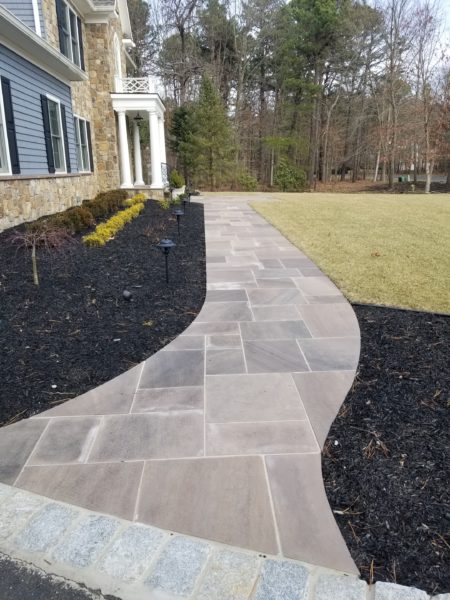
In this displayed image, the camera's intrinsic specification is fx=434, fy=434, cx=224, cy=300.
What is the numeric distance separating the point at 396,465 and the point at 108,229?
21.7ft

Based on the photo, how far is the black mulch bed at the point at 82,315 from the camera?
3.05 meters

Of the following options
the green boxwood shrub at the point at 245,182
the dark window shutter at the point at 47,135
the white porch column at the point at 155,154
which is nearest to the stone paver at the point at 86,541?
the dark window shutter at the point at 47,135

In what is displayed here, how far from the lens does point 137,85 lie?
15.0m

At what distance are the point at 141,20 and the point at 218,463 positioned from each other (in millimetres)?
30105

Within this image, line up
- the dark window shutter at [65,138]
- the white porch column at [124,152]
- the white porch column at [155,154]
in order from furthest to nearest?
the white porch column at [155,154]
the white porch column at [124,152]
the dark window shutter at [65,138]

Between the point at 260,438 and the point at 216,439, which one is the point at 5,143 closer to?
the point at 216,439

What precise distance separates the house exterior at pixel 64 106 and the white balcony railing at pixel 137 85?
3cm

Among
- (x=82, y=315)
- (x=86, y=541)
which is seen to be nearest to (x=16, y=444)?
(x=86, y=541)

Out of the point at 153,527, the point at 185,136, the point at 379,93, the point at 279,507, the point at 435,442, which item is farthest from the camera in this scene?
the point at 379,93

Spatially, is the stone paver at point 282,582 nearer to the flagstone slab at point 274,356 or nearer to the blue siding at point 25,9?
the flagstone slab at point 274,356

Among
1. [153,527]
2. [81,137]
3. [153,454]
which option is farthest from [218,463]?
[81,137]

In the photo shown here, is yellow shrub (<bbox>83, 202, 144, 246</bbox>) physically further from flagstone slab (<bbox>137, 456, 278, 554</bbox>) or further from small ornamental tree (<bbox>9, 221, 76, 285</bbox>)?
flagstone slab (<bbox>137, 456, 278, 554</bbox>)

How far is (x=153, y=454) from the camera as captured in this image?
2312 mm

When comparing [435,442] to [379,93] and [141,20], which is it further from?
[379,93]
